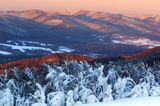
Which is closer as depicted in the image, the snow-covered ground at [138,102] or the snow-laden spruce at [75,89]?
the snow-covered ground at [138,102]

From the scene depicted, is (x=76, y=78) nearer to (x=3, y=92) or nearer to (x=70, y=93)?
(x=3, y=92)

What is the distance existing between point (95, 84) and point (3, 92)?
3534mm

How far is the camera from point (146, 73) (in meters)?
23.0

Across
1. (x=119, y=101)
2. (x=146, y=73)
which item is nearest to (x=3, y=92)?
(x=146, y=73)

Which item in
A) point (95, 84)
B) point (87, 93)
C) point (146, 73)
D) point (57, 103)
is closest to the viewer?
point (57, 103)

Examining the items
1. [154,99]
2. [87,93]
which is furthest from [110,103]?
[87,93]

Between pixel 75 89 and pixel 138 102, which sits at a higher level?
pixel 138 102

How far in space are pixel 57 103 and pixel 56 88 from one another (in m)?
5.91

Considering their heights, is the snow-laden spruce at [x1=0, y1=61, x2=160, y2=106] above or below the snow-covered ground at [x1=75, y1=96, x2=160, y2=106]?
below

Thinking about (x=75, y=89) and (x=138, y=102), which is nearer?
(x=138, y=102)

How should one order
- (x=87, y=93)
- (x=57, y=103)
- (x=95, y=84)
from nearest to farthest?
(x=57, y=103) < (x=87, y=93) < (x=95, y=84)

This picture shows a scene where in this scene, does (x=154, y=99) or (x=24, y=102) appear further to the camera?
(x=24, y=102)

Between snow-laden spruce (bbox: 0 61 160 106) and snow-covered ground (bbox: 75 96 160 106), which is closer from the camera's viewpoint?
snow-covered ground (bbox: 75 96 160 106)

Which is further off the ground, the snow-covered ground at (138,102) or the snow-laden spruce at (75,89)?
the snow-covered ground at (138,102)
